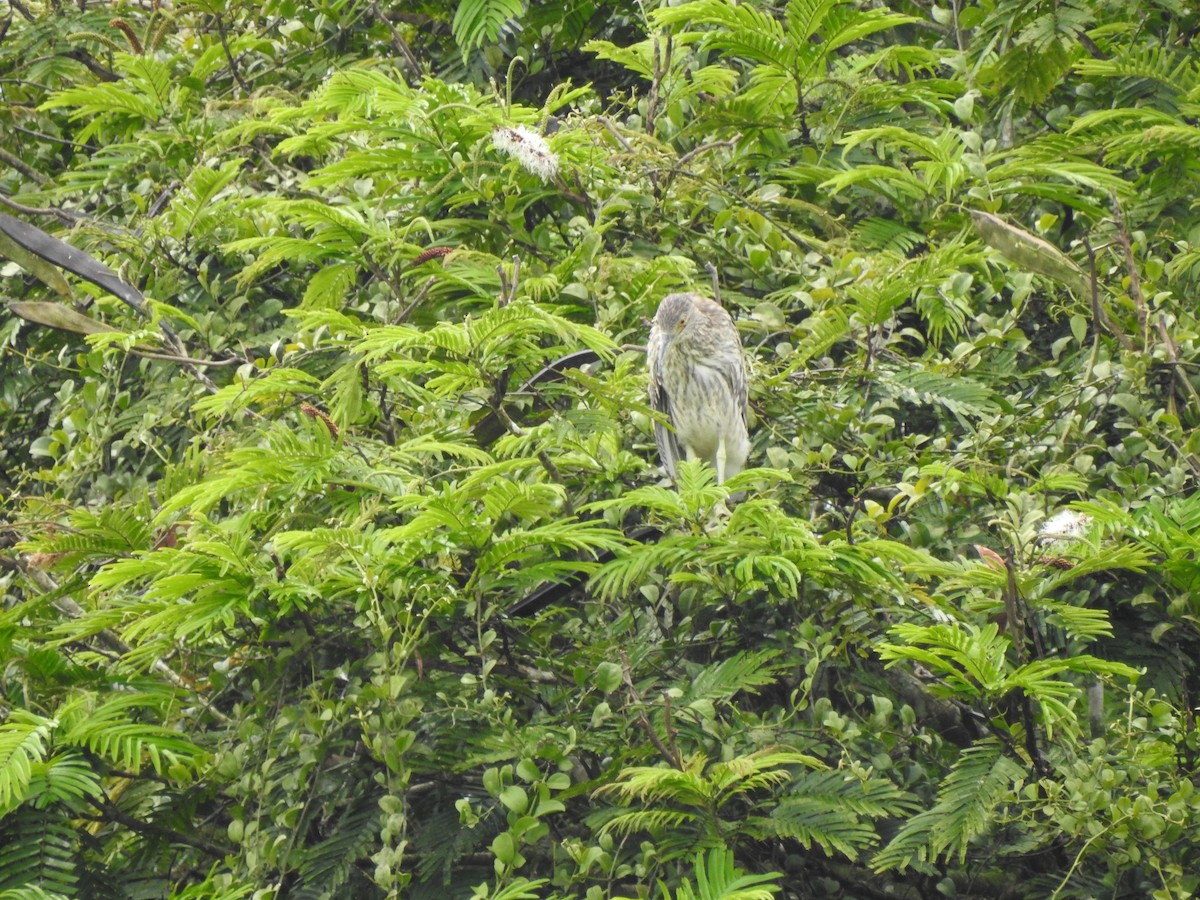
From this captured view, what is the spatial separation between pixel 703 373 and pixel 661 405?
22 cm

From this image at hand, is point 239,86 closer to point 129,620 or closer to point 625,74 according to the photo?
point 625,74

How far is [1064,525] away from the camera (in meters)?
3.27

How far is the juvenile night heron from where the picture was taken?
13.5 ft

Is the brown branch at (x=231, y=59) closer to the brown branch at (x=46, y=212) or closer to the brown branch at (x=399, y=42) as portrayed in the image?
the brown branch at (x=399, y=42)

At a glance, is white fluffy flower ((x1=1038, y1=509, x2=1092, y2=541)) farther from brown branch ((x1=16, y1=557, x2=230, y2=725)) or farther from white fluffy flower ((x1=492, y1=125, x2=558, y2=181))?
brown branch ((x1=16, y1=557, x2=230, y2=725))

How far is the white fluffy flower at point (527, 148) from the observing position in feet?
13.0

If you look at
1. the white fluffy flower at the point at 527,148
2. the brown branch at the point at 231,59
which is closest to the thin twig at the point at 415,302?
the white fluffy flower at the point at 527,148

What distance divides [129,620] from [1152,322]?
8.78ft

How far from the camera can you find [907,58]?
4645mm

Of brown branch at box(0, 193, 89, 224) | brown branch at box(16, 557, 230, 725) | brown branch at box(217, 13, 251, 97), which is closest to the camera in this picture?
brown branch at box(16, 557, 230, 725)

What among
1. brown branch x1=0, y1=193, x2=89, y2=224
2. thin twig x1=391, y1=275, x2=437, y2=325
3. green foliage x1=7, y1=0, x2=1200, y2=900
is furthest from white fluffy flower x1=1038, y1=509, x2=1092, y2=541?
brown branch x1=0, y1=193, x2=89, y2=224

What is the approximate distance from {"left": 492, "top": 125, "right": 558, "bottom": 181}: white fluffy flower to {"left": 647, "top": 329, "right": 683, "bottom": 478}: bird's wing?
22.6 inches

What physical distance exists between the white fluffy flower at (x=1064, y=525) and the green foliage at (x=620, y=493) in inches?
0.4

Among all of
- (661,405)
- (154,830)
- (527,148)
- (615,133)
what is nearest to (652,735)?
(154,830)
